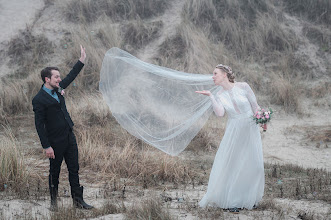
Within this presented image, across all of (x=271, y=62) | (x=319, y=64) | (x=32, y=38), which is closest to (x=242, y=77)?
(x=271, y=62)

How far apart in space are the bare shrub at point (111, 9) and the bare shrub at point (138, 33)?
2.29 feet

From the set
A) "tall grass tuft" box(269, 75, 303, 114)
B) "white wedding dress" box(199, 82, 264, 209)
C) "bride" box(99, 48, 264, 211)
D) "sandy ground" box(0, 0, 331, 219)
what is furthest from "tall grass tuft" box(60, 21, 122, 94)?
"white wedding dress" box(199, 82, 264, 209)

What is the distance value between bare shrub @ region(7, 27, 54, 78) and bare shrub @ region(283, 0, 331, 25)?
31.0 feet

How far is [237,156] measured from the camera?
505cm

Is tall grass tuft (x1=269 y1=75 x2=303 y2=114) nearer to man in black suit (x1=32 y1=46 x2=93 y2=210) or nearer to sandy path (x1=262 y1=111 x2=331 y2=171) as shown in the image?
sandy path (x1=262 y1=111 x2=331 y2=171)

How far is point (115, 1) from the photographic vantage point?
15.9 metres

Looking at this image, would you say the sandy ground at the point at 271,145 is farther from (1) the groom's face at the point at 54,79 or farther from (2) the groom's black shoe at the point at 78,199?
(1) the groom's face at the point at 54,79

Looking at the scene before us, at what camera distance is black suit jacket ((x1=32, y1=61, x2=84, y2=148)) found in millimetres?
4641

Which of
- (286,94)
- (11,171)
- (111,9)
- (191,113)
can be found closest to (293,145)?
(286,94)

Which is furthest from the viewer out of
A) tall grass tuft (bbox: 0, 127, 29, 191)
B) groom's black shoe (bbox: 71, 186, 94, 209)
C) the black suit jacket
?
tall grass tuft (bbox: 0, 127, 29, 191)

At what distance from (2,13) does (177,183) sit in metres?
11.8

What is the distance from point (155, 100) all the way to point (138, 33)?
352 inches

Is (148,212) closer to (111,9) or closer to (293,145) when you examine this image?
(293,145)

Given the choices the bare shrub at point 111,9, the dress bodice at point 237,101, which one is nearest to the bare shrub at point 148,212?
the dress bodice at point 237,101
